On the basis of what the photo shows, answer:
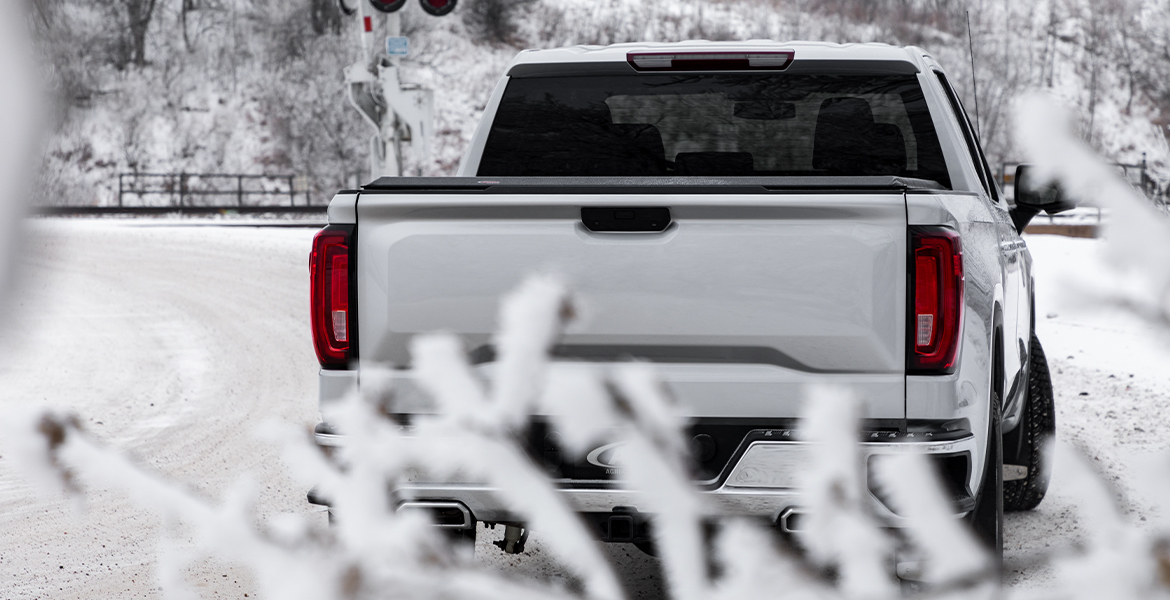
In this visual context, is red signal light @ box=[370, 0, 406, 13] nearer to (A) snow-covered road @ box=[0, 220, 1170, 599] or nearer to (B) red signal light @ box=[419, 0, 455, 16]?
(B) red signal light @ box=[419, 0, 455, 16]

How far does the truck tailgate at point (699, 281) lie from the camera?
9.04 ft

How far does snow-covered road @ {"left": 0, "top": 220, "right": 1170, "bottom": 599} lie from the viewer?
1139mm

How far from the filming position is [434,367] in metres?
0.73

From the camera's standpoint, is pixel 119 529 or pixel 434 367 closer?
pixel 434 367

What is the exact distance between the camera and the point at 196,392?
8.09 meters

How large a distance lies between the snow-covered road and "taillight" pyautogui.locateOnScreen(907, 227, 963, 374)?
1.44 ft

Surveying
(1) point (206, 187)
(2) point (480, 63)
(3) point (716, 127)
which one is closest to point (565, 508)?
(3) point (716, 127)

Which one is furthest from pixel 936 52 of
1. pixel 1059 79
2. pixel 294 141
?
pixel 294 141

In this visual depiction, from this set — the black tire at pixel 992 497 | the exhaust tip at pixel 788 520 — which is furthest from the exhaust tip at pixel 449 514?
the black tire at pixel 992 497

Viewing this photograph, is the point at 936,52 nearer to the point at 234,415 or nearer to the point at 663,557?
the point at 234,415

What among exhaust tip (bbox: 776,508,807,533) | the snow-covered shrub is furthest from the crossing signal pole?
the snow-covered shrub

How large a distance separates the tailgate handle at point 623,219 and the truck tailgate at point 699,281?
0.07 feet

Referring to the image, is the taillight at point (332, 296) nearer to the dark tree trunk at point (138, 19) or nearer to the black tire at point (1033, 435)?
the dark tree trunk at point (138, 19)

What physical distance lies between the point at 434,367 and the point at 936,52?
194 feet
